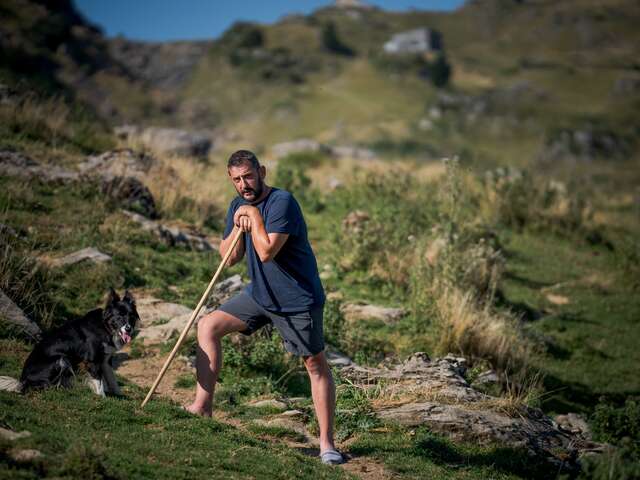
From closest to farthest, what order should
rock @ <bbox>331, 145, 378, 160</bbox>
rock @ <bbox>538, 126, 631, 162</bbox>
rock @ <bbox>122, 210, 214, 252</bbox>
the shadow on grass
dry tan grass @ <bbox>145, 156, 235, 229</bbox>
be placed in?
the shadow on grass → rock @ <bbox>122, 210, 214, 252</bbox> → dry tan grass @ <bbox>145, 156, 235, 229</bbox> → rock @ <bbox>331, 145, 378, 160</bbox> → rock @ <bbox>538, 126, 631, 162</bbox>

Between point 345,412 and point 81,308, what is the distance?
13.8 feet

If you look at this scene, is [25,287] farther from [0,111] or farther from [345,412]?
[0,111]

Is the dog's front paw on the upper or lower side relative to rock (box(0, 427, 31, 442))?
lower

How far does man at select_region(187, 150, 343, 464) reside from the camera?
5633mm

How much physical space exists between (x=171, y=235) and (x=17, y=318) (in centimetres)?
476

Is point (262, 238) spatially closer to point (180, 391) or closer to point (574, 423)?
point (180, 391)

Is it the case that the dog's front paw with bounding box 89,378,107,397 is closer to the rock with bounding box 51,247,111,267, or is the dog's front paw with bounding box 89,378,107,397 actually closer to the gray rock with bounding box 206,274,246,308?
the gray rock with bounding box 206,274,246,308

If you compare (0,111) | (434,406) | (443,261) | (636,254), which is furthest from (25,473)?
(636,254)

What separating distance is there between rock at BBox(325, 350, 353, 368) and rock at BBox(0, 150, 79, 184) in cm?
679

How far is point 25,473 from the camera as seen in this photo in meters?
4.36

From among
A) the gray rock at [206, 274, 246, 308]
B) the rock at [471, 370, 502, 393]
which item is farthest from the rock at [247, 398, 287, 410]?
the rock at [471, 370, 502, 393]

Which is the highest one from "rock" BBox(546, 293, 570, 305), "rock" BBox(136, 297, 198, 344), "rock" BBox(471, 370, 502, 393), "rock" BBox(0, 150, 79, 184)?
"rock" BBox(0, 150, 79, 184)

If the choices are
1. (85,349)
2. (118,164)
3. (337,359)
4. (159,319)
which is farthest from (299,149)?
(85,349)

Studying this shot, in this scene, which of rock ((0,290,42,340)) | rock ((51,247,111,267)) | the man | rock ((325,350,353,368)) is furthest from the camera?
rock ((51,247,111,267))
